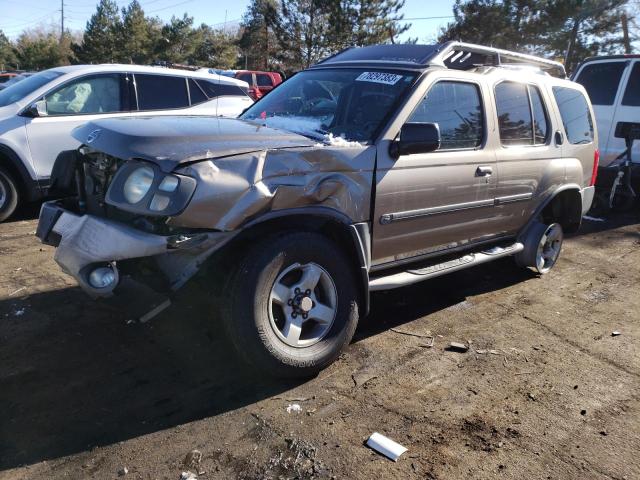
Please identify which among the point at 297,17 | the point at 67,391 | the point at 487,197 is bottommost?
the point at 67,391

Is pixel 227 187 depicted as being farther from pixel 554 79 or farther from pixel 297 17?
pixel 297 17

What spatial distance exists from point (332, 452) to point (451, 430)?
705 mm

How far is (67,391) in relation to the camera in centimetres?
312

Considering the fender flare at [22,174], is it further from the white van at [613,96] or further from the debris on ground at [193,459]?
the white van at [613,96]

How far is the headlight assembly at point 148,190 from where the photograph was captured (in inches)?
109

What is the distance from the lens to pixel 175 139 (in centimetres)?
304

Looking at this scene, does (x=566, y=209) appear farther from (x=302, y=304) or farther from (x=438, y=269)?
(x=302, y=304)

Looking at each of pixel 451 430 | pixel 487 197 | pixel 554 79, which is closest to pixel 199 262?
pixel 451 430

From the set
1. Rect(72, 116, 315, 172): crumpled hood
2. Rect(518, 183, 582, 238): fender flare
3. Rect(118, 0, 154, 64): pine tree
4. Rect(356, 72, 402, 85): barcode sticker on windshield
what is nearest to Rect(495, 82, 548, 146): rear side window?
Rect(518, 183, 582, 238): fender flare

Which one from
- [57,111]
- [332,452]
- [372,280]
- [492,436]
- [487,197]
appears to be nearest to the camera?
[332,452]

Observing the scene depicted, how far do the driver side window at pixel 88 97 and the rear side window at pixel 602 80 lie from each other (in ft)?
25.0

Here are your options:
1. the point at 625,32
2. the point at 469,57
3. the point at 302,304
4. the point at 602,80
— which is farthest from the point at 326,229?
the point at 625,32

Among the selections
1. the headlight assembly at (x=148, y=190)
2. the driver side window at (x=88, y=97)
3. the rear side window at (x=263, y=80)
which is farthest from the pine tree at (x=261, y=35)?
the headlight assembly at (x=148, y=190)

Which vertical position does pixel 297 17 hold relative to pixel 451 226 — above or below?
above
